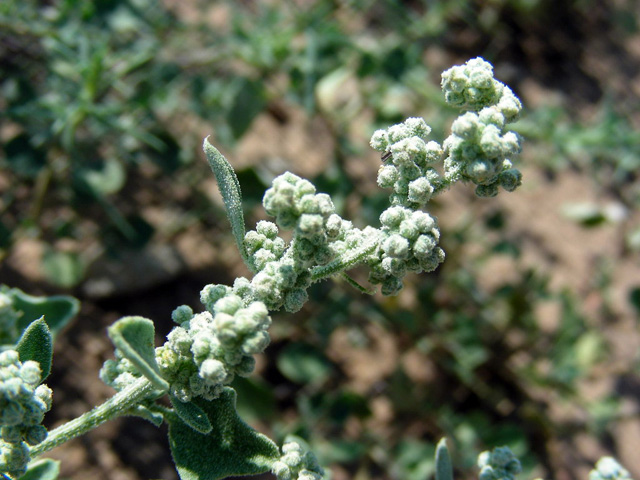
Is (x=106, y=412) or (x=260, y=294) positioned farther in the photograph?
(x=106, y=412)

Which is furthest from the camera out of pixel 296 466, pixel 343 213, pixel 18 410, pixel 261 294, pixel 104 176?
pixel 343 213

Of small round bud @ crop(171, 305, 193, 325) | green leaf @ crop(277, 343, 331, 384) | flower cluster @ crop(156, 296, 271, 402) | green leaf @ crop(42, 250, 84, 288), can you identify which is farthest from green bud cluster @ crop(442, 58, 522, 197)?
green leaf @ crop(42, 250, 84, 288)

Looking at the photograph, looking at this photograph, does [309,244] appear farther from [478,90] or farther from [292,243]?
[478,90]

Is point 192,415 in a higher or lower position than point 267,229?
lower

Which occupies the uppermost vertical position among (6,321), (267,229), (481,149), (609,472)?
(481,149)

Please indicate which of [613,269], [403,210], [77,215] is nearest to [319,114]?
[77,215]

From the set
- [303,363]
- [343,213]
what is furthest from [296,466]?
[343,213]
